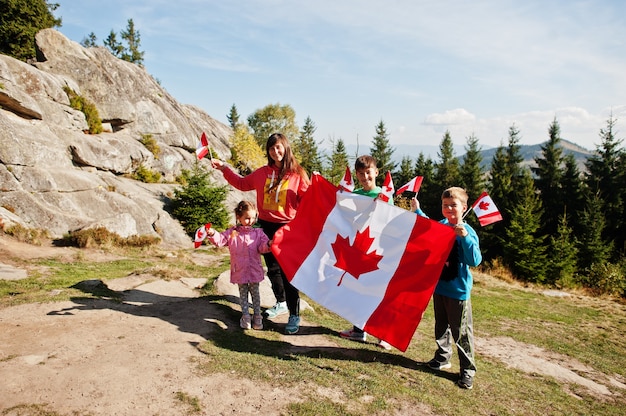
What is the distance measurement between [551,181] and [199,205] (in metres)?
35.8

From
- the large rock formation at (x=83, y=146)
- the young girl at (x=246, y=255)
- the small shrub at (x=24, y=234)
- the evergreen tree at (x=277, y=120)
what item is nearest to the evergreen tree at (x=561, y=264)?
the large rock formation at (x=83, y=146)

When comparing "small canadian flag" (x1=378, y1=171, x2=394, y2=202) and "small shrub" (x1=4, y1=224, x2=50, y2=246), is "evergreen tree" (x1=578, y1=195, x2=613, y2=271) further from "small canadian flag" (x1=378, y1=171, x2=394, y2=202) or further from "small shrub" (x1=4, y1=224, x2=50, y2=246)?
"small shrub" (x1=4, y1=224, x2=50, y2=246)

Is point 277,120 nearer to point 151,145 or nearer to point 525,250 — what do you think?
point 151,145

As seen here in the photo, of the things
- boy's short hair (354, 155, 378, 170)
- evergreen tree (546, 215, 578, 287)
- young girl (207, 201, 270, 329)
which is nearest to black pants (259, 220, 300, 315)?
young girl (207, 201, 270, 329)

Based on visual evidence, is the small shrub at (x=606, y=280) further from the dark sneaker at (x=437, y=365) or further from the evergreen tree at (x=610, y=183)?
the dark sneaker at (x=437, y=365)

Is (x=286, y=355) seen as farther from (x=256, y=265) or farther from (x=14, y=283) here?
(x=14, y=283)

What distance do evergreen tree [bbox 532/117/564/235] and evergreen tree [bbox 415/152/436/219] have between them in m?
9.77

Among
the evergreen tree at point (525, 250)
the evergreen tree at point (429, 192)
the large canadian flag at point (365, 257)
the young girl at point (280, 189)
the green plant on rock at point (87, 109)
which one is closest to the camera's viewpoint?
the large canadian flag at point (365, 257)

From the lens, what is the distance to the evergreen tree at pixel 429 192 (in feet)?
141

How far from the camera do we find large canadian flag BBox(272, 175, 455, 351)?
4.82 meters

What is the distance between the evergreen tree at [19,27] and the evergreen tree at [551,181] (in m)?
44.5

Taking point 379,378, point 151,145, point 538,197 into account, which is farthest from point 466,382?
point 538,197

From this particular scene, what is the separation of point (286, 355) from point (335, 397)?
3.72ft

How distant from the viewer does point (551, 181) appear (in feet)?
128
